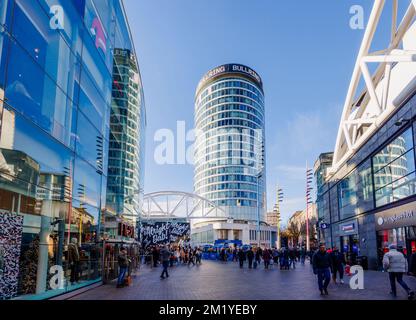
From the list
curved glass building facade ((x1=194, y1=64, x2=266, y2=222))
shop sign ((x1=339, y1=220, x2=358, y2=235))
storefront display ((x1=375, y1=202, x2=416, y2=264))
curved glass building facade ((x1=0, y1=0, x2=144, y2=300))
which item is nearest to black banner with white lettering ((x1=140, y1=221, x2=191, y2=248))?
curved glass building facade ((x1=0, y1=0, x2=144, y2=300))

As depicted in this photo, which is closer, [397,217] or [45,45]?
[45,45]

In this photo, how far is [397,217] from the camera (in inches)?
915

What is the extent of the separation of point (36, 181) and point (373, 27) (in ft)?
86.9

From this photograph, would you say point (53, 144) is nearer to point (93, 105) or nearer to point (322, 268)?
point (93, 105)

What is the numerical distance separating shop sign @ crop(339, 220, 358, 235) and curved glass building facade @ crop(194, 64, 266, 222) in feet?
246

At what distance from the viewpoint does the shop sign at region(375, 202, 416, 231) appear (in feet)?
70.0

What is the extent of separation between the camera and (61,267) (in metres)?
12.8

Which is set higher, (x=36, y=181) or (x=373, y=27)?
(x=373, y=27)

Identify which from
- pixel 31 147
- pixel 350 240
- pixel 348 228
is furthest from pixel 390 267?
pixel 350 240

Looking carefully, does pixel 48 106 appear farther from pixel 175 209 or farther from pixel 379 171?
pixel 175 209

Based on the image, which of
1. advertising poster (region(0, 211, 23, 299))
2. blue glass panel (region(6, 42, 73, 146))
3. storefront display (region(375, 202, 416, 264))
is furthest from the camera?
storefront display (region(375, 202, 416, 264))

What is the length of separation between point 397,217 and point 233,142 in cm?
9236

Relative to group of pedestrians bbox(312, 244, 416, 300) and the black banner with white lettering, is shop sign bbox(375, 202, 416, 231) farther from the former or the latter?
the black banner with white lettering
